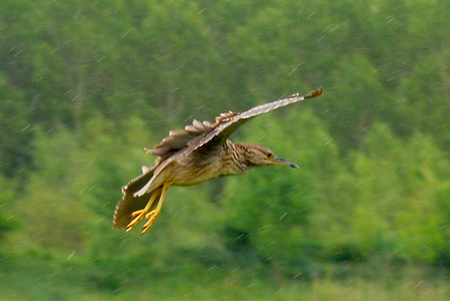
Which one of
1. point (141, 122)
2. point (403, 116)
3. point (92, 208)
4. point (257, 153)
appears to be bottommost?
point (403, 116)

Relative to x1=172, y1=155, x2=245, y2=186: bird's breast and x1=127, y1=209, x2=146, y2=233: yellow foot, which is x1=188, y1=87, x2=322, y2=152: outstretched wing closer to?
x1=172, y1=155, x2=245, y2=186: bird's breast

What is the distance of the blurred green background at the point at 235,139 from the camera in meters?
24.5

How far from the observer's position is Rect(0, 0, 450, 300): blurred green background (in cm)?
2445

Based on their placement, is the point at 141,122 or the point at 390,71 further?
the point at 390,71

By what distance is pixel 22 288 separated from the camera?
2155cm

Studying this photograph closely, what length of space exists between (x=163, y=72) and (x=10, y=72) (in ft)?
22.9

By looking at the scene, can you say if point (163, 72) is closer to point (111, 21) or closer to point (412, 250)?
point (111, 21)

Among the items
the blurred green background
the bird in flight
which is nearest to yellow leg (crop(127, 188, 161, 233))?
the bird in flight

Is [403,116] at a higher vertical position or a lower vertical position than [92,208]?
lower

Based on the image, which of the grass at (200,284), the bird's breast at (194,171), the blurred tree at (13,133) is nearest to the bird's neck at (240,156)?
the bird's breast at (194,171)

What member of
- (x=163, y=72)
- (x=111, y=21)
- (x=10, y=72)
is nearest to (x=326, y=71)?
(x=163, y=72)

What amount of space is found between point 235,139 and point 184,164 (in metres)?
25.5

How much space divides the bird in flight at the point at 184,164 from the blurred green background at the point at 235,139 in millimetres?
12988

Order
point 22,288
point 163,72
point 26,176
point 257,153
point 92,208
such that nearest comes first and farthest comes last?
A: point 257,153, point 22,288, point 92,208, point 26,176, point 163,72
